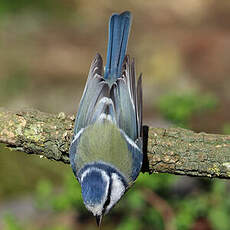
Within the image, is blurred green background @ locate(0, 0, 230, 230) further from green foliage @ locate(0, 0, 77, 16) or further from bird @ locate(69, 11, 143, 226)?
bird @ locate(69, 11, 143, 226)

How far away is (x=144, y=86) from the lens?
22.4 ft

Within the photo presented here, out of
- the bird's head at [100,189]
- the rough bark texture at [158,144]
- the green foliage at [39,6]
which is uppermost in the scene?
the green foliage at [39,6]

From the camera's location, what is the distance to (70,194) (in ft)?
13.7

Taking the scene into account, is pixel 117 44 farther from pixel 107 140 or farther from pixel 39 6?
pixel 39 6

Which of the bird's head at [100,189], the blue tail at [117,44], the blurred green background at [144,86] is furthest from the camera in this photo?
the blurred green background at [144,86]

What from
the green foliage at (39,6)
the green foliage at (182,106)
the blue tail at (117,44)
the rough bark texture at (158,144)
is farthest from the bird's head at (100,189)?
the green foliage at (39,6)

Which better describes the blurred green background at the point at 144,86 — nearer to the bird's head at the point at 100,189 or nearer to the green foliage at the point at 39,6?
the green foliage at the point at 39,6

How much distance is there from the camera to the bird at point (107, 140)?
3250 millimetres

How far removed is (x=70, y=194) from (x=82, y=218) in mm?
734

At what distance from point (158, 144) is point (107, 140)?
0.33 m

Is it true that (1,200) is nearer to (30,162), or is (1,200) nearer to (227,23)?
(30,162)

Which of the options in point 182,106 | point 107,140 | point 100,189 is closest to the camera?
point 100,189

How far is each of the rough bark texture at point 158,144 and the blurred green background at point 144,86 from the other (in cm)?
82

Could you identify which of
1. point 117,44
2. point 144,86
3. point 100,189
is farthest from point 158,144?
point 144,86
